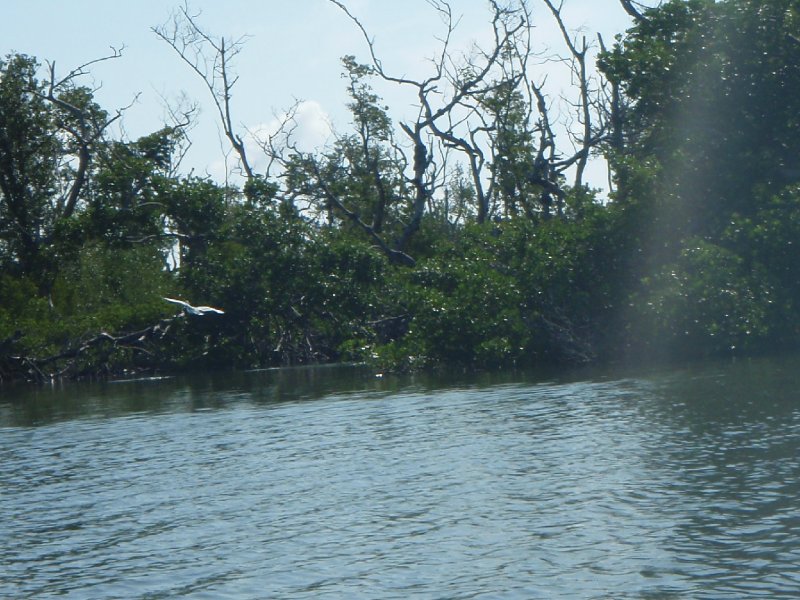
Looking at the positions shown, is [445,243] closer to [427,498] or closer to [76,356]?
[76,356]

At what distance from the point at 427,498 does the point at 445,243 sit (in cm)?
2228

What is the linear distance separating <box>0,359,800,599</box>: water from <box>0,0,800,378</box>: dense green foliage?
634 cm

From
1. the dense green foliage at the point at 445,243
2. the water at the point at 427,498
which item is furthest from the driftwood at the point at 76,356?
the water at the point at 427,498

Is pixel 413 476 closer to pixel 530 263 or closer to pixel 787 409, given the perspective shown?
pixel 787 409

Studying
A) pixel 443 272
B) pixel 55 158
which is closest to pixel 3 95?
pixel 55 158

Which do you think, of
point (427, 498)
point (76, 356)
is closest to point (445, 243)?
point (76, 356)

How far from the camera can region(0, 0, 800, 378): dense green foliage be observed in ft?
95.7

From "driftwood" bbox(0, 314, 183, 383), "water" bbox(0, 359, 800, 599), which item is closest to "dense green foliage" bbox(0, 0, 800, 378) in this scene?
"driftwood" bbox(0, 314, 183, 383)

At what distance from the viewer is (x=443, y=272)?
32.7 m

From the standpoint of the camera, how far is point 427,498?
12883 millimetres

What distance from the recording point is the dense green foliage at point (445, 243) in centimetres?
2916

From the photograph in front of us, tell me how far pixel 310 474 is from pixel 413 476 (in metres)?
1.48

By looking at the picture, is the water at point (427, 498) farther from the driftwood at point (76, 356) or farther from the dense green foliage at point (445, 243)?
the driftwood at point (76, 356)

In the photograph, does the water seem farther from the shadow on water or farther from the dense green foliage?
the dense green foliage
